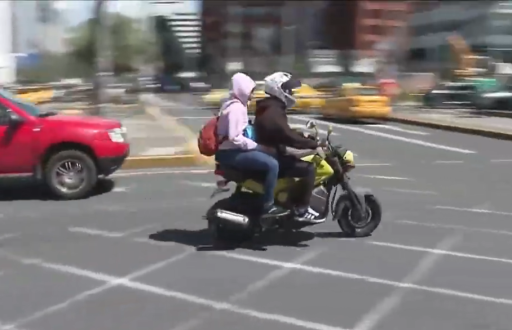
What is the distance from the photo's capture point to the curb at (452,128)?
1783cm

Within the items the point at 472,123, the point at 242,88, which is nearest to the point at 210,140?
the point at 242,88

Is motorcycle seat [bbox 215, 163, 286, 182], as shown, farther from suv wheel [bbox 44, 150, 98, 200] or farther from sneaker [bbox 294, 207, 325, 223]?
suv wheel [bbox 44, 150, 98, 200]

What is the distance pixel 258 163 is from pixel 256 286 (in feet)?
4.81

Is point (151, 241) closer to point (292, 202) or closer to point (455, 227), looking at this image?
point (292, 202)

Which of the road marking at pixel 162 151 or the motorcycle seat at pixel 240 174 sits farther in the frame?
the road marking at pixel 162 151

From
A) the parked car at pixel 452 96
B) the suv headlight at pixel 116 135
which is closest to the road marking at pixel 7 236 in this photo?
the suv headlight at pixel 116 135

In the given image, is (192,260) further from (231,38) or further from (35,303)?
(231,38)

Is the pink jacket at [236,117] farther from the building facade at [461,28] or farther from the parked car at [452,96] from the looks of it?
the building facade at [461,28]

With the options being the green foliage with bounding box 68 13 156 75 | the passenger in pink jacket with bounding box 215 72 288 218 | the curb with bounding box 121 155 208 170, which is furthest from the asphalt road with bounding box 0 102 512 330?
the green foliage with bounding box 68 13 156 75

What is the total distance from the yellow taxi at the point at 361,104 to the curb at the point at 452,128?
504mm

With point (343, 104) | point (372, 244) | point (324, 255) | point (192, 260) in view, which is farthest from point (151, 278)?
point (343, 104)

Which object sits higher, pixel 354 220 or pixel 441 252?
pixel 354 220

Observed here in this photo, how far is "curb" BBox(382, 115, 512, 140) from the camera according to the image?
17.8 m

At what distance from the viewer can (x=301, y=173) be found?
24.0ft
